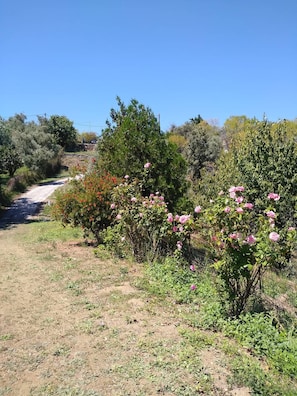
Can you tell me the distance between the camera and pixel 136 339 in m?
3.96

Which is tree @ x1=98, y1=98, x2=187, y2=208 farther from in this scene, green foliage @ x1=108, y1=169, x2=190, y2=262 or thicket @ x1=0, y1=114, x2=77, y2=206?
thicket @ x1=0, y1=114, x2=77, y2=206

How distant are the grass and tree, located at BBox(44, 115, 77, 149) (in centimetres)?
4523

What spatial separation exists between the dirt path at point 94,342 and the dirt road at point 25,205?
1175 cm

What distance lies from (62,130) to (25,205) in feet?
98.8

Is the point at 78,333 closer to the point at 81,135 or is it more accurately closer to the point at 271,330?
the point at 271,330

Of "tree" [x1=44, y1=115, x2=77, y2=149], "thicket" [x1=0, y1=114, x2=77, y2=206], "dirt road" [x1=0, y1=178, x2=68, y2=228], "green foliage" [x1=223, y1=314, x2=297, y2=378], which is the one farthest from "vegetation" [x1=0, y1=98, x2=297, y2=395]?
"tree" [x1=44, y1=115, x2=77, y2=149]

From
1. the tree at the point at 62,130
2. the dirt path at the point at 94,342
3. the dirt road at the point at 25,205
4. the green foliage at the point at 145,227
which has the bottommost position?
the dirt road at the point at 25,205

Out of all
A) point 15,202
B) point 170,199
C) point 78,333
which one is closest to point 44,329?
point 78,333

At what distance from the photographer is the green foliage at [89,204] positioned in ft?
27.1

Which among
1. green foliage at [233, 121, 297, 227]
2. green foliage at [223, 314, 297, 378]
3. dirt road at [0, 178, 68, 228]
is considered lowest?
dirt road at [0, 178, 68, 228]

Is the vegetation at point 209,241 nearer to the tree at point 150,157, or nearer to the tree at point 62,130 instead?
the tree at point 150,157

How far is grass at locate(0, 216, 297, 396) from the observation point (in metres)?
3.17

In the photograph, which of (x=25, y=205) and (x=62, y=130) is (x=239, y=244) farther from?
(x=62, y=130)

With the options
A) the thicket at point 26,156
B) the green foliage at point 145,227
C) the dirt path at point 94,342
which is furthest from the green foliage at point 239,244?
the thicket at point 26,156
